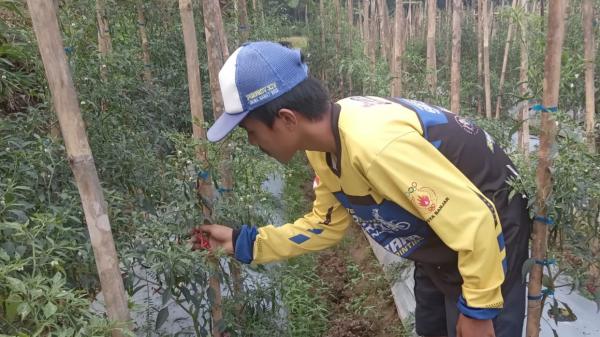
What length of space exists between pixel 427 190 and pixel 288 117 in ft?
1.47

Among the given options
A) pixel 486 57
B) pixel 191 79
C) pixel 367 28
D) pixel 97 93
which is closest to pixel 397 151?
pixel 191 79

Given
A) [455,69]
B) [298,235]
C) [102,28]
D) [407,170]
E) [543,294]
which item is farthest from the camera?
[455,69]

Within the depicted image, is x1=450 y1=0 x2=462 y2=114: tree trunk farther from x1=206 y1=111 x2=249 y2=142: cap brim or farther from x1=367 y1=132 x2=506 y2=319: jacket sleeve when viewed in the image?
x1=206 y1=111 x2=249 y2=142: cap brim

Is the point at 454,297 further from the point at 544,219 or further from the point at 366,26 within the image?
the point at 366,26

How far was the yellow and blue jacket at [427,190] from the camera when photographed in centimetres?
133

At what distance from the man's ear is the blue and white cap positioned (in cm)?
5

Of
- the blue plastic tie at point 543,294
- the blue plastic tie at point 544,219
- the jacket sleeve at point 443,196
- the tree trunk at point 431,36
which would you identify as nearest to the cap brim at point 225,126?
the jacket sleeve at point 443,196

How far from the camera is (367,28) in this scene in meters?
8.93

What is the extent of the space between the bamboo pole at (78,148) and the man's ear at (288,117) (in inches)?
20.8

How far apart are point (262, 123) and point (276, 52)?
0.21 meters

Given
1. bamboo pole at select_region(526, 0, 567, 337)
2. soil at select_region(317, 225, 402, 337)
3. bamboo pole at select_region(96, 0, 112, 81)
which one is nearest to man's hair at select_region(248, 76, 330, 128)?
bamboo pole at select_region(526, 0, 567, 337)

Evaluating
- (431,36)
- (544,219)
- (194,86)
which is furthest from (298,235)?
(431,36)

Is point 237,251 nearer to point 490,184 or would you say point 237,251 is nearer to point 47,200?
point 47,200

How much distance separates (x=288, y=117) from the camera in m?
1.43
